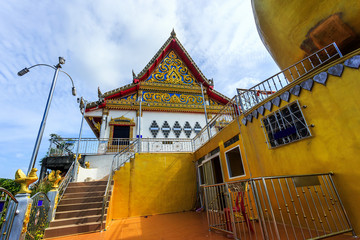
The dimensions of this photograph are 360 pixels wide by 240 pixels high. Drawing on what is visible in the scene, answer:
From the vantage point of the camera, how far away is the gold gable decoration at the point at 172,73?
14.0 metres

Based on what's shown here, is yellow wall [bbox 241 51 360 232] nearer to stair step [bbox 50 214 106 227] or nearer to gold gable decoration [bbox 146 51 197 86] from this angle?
stair step [bbox 50 214 106 227]

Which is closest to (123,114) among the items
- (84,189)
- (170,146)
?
(170,146)

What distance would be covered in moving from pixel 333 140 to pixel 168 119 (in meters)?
10.0

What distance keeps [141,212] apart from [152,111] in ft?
22.6

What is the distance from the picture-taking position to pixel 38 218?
4.68 m

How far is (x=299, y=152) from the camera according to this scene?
3.78m

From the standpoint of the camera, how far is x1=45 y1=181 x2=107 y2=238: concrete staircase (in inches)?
202

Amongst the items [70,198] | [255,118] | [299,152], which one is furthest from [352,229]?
[70,198]

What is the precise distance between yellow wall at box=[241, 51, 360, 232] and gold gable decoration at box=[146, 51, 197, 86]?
10911 mm

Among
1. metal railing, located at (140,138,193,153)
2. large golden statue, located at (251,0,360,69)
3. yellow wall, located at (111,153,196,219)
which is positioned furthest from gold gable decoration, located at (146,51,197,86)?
large golden statue, located at (251,0,360,69)

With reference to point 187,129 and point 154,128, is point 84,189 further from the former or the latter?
point 187,129

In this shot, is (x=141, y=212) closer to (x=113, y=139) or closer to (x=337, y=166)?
(x=113, y=139)

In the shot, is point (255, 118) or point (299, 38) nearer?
point (299, 38)

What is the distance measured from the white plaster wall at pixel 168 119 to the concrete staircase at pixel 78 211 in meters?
5.12
